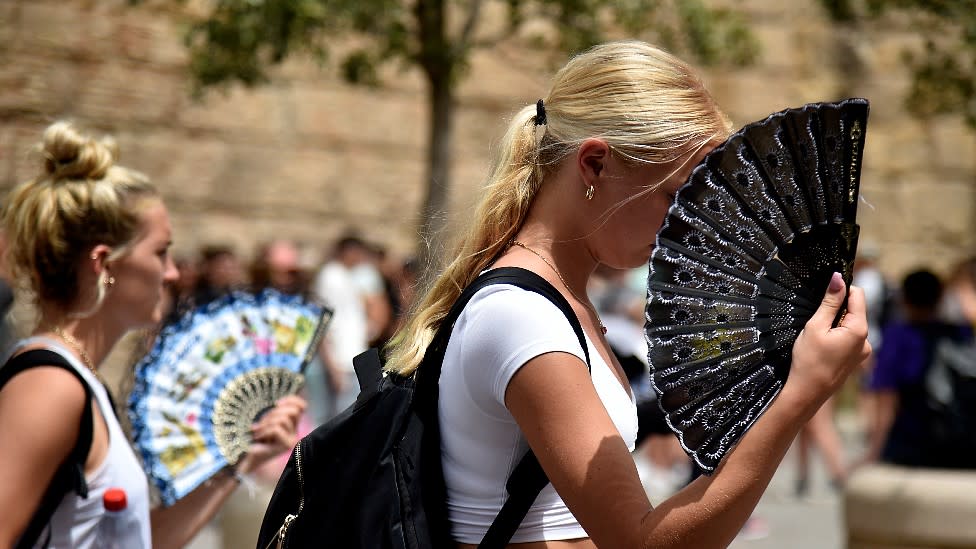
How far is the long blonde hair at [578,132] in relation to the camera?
192cm

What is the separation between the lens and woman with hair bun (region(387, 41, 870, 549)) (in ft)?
5.61

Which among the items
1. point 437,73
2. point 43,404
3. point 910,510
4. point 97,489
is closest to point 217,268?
point 437,73

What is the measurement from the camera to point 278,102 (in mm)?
12297

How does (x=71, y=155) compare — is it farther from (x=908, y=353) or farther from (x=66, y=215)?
(x=908, y=353)

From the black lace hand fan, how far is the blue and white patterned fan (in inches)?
63.9

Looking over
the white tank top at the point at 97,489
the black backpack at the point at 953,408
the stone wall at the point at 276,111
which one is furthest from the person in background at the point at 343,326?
the white tank top at the point at 97,489

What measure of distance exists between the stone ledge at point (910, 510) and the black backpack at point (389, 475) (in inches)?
168

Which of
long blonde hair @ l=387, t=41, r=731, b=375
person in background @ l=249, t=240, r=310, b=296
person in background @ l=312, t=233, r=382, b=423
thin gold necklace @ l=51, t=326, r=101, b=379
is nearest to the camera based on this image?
long blonde hair @ l=387, t=41, r=731, b=375

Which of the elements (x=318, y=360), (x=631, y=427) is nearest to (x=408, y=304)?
(x=631, y=427)

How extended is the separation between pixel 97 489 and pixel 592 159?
1.37 meters

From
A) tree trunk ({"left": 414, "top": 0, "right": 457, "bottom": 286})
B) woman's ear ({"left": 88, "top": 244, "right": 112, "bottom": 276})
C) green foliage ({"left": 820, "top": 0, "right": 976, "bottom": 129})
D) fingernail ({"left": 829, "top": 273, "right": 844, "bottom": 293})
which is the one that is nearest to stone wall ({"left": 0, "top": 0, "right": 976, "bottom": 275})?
tree trunk ({"left": 414, "top": 0, "right": 457, "bottom": 286})

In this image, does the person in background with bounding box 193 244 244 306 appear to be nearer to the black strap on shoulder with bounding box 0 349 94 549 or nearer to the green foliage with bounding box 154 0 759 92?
the green foliage with bounding box 154 0 759 92

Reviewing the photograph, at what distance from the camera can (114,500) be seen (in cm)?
264

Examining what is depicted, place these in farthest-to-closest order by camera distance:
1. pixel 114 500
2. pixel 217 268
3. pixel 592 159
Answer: pixel 217 268 → pixel 114 500 → pixel 592 159
